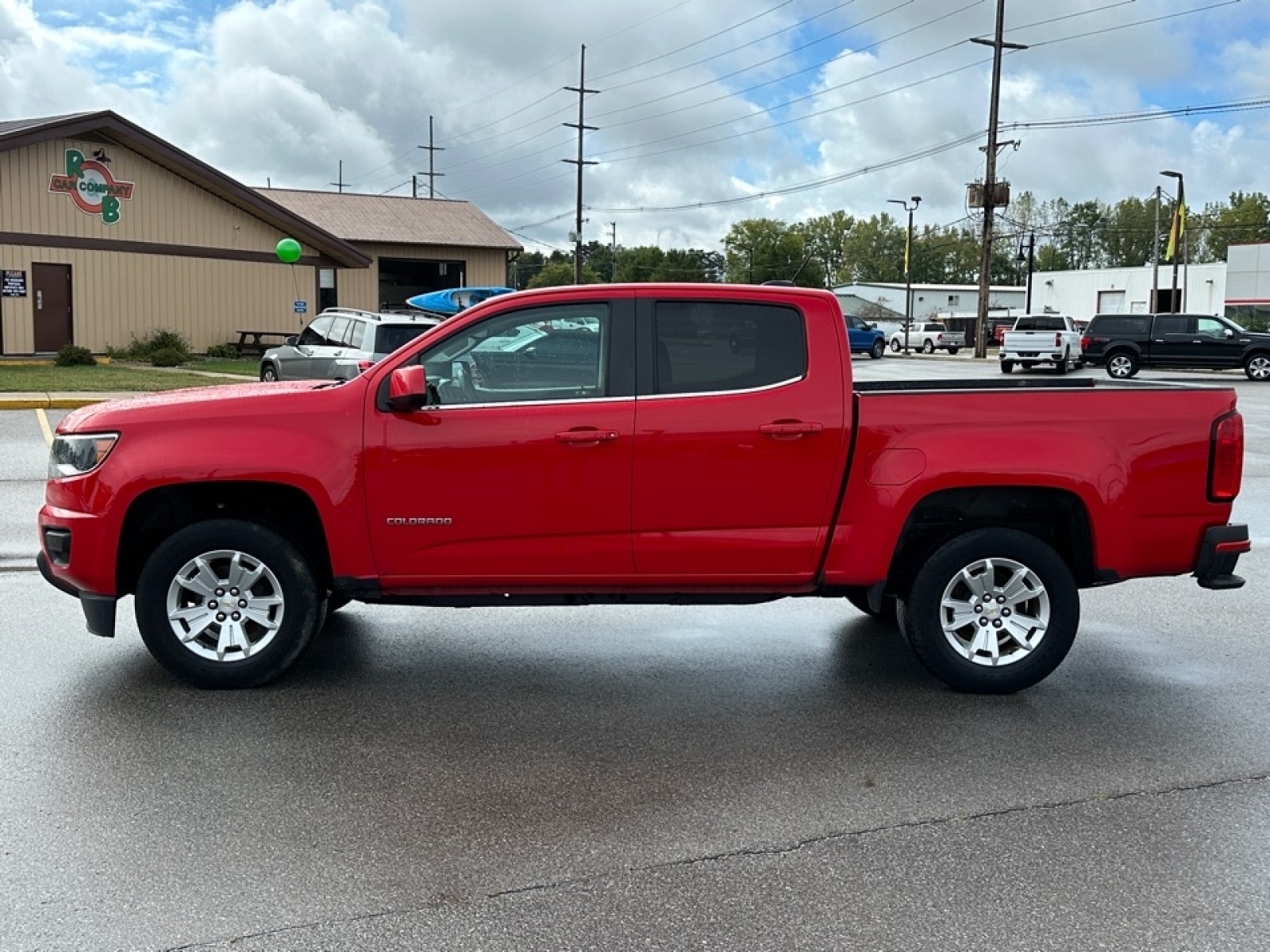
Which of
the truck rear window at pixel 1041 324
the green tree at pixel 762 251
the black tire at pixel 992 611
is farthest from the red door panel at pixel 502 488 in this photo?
the green tree at pixel 762 251

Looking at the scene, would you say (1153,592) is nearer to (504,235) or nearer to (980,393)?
(980,393)

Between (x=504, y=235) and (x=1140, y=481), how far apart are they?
43686 millimetres

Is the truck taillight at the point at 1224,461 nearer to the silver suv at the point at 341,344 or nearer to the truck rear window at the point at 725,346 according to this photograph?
the truck rear window at the point at 725,346

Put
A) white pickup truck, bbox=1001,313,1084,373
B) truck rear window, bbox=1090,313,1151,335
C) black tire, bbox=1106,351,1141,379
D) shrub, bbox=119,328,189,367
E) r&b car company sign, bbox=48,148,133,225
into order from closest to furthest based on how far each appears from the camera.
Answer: r&b car company sign, bbox=48,148,133,225, shrub, bbox=119,328,189,367, truck rear window, bbox=1090,313,1151,335, black tire, bbox=1106,351,1141,379, white pickup truck, bbox=1001,313,1084,373

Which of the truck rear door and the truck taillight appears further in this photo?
the truck taillight

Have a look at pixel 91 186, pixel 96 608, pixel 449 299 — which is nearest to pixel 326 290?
pixel 449 299

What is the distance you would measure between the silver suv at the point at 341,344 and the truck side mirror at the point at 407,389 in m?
10.5

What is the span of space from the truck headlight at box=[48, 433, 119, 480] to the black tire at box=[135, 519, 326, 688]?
487 mm

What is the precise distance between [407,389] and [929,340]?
59.1 metres

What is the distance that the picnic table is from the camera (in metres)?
31.3

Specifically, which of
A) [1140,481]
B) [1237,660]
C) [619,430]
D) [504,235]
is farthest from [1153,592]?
[504,235]

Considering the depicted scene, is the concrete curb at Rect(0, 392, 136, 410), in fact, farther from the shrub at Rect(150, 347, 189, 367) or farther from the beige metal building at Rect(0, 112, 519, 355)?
the beige metal building at Rect(0, 112, 519, 355)

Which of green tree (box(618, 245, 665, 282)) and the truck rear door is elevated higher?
green tree (box(618, 245, 665, 282))

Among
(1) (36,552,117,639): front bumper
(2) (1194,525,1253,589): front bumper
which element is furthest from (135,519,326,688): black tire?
(2) (1194,525,1253,589): front bumper
